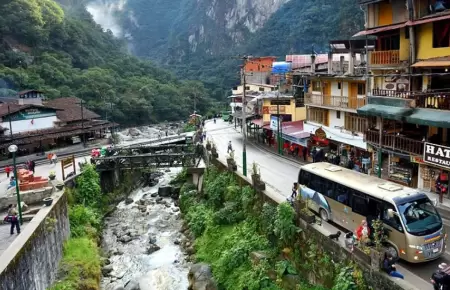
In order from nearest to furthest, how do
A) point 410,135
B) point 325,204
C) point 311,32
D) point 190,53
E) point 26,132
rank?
point 325,204, point 410,135, point 26,132, point 311,32, point 190,53

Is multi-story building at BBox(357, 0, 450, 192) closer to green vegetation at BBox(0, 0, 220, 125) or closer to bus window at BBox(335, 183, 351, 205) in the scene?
bus window at BBox(335, 183, 351, 205)

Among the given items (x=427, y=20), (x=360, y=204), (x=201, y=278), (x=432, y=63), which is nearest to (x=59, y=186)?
(x=201, y=278)

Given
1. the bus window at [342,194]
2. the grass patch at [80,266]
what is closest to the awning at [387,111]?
the bus window at [342,194]

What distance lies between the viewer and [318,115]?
42.2m

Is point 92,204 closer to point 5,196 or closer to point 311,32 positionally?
point 5,196

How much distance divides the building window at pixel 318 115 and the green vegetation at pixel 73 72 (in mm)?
A: 48946

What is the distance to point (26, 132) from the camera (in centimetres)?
5062

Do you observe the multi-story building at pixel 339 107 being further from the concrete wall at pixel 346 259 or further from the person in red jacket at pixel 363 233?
the person in red jacket at pixel 363 233

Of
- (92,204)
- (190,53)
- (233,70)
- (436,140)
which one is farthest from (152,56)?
(436,140)

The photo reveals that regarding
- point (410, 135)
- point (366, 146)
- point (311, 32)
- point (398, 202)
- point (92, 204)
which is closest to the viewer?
point (398, 202)

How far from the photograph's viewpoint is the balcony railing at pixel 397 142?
25.9m

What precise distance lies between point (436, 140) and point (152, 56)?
17974 centimetres

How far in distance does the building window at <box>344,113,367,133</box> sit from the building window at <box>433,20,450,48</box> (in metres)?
9.66

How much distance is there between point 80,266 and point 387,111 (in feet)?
74.2
